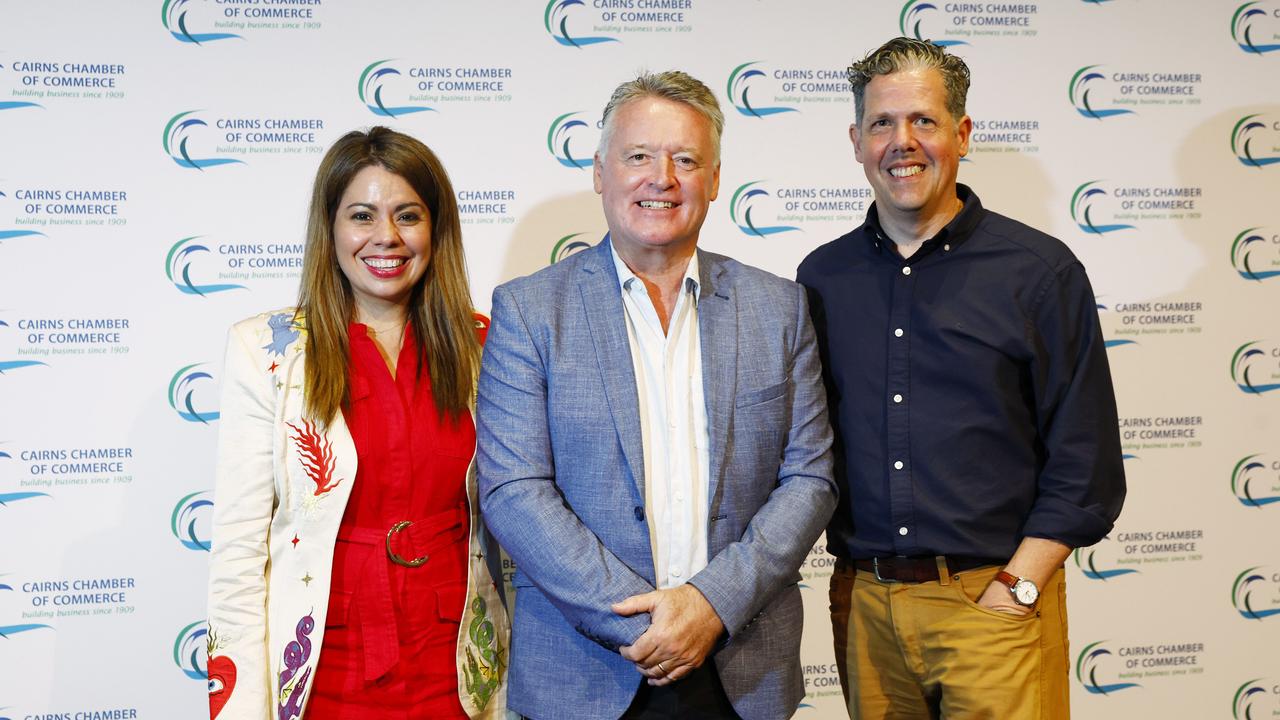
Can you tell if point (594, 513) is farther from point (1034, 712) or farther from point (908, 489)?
point (1034, 712)

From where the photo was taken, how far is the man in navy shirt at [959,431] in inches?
86.5

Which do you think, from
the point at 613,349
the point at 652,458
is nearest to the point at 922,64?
the point at 613,349

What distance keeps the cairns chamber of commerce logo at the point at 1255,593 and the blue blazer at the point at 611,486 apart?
8.51 ft

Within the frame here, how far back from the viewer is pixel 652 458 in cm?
201

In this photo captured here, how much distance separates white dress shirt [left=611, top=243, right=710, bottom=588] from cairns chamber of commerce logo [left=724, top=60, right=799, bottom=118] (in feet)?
5.02

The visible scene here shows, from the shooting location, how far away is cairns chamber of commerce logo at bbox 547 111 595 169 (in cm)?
328

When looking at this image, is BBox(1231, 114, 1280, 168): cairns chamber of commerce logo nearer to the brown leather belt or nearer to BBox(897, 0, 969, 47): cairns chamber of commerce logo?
BBox(897, 0, 969, 47): cairns chamber of commerce logo

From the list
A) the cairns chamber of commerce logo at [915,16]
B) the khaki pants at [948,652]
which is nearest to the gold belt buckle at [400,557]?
the khaki pants at [948,652]

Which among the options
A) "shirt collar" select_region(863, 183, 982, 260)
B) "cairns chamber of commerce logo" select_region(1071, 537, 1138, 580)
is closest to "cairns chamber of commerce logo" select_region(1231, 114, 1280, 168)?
"cairns chamber of commerce logo" select_region(1071, 537, 1138, 580)

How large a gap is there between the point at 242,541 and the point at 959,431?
1637 millimetres

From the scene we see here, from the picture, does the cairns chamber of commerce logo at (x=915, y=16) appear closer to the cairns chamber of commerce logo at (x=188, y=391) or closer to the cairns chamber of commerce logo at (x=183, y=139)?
the cairns chamber of commerce logo at (x=183, y=139)

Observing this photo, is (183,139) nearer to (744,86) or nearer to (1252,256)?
(744,86)

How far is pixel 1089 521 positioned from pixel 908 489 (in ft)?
1.35

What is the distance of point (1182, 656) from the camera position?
3.73 meters
